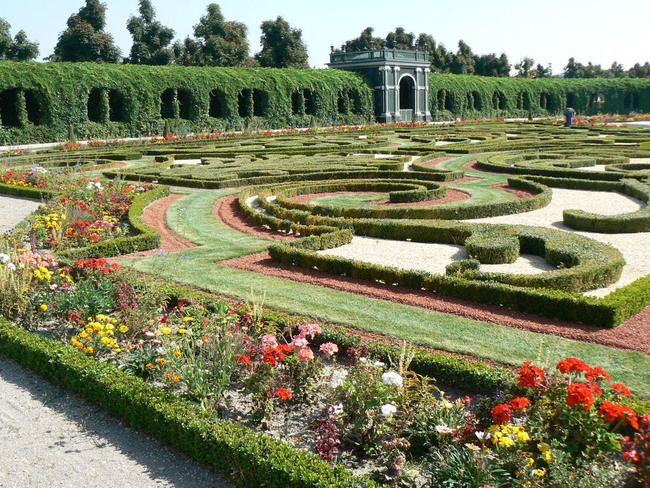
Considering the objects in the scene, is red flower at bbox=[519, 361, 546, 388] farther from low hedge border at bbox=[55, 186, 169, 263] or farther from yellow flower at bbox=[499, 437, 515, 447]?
low hedge border at bbox=[55, 186, 169, 263]

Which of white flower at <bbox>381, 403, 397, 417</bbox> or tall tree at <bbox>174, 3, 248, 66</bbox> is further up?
tall tree at <bbox>174, 3, 248, 66</bbox>

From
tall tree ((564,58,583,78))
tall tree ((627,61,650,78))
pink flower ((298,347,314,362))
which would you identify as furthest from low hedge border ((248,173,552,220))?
tall tree ((627,61,650,78))

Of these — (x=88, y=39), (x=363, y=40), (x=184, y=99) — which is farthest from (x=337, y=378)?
(x=363, y=40)

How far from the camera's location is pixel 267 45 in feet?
197

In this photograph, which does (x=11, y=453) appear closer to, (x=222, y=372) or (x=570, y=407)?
(x=222, y=372)

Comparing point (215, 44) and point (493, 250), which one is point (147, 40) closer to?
point (215, 44)

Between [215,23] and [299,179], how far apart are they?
44613 millimetres

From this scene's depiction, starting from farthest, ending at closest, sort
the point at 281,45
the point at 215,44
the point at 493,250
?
the point at 281,45, the point at 215,44, the point at 493,250

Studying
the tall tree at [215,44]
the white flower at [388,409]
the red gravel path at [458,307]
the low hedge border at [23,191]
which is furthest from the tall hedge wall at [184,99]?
the white flower at [388,409]

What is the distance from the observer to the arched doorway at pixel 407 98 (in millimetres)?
49500

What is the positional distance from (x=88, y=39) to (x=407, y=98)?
27.2m

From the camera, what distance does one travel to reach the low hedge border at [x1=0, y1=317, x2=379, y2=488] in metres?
3.79

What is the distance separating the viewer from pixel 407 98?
53.4m

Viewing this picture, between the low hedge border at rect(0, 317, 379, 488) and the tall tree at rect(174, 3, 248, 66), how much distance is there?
51033 mm
